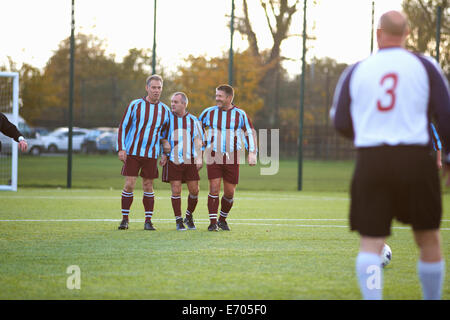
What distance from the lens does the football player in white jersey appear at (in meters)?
4.02

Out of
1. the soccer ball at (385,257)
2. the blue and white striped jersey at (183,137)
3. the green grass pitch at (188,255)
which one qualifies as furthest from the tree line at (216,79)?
the soccer ball at (385,257)

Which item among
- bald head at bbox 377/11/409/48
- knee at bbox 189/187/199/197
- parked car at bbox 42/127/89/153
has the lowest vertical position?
knee at bbox 189/187/199/197

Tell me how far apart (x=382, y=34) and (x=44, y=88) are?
3692cm

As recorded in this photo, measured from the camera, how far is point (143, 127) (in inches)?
380

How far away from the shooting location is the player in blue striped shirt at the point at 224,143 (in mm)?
9789

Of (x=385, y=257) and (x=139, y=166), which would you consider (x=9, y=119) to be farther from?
(x=385, y=257)

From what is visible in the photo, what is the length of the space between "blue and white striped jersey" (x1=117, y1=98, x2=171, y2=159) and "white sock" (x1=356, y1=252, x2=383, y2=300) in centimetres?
583

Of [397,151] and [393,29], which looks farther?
[393,29]

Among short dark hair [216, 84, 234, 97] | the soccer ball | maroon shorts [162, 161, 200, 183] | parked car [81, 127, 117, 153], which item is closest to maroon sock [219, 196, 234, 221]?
maroon shorts [162, 161, 200, 183]

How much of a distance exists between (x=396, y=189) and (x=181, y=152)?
598 centimetres

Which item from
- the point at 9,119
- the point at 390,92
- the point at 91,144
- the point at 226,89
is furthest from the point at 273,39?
the point at 390,92

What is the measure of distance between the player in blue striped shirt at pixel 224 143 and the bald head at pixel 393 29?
555cm

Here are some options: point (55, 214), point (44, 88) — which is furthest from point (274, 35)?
point (55, 214)

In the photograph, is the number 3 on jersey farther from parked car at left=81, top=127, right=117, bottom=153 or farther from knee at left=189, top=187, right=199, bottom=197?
parked car at left=81, top=127, right=117, bottom=153
